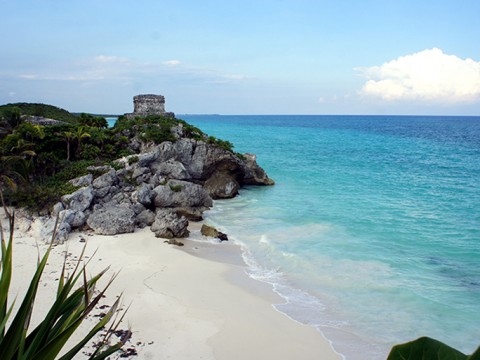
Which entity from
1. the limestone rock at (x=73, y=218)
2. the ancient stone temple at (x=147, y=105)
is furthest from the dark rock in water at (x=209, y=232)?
the ancient stone temple at (x=147, y=105)

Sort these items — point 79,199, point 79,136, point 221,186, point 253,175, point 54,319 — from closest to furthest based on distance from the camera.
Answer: point 54,319, point 79,199, point 79,136, point 221,186, point 253,175

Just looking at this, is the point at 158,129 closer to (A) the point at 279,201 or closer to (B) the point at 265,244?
(A) the point at 279,201

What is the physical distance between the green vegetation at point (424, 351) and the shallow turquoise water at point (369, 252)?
26.3 feet

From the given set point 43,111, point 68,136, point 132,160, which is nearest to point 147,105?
point 68,136

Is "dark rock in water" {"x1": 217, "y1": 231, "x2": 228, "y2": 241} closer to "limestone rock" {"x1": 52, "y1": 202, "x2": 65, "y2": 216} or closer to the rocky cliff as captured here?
the rocky cliff

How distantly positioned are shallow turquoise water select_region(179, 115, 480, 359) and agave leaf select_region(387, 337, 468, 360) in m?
8.02

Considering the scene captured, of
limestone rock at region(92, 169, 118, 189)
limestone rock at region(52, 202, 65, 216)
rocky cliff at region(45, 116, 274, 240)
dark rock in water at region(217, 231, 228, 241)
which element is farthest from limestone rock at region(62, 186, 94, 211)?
dark rock in water at region(217, 231, 228, 241)

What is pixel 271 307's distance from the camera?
1059cm

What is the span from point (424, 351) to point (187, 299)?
393 inches

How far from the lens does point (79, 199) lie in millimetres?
17453

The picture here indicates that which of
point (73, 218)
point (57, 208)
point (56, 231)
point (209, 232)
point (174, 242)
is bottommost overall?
point (174, 242)

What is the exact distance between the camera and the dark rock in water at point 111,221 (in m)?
16.2

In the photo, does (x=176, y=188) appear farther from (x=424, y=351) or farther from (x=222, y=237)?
(x=424, y=351)

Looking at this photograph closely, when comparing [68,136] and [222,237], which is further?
[68,136]
